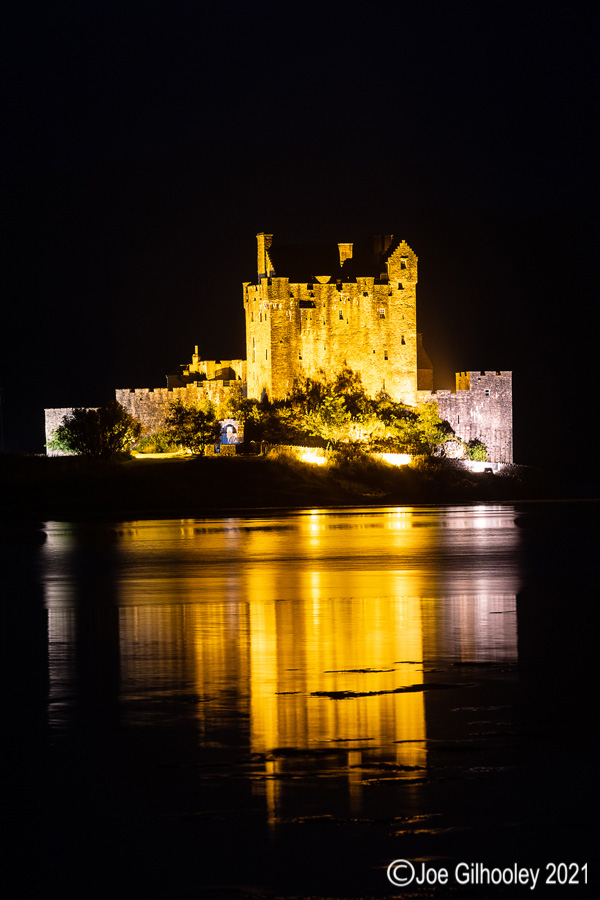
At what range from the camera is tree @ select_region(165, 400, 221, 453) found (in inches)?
2630

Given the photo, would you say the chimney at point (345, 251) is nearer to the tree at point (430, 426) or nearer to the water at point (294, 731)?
the tree at point (430, 426)

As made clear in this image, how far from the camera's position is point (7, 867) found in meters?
9.55

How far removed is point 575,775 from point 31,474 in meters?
44.6

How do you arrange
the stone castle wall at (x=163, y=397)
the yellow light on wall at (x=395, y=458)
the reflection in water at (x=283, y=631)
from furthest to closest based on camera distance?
the stone castle wall at (x=163, y=397), the yellow light on wall at (x=395, y=458), the reflection in water at (x=283, y=631)

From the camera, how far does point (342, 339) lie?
229ft

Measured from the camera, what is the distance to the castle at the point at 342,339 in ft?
229

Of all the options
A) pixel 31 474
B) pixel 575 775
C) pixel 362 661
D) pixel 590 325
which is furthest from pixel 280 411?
pixel 590 325

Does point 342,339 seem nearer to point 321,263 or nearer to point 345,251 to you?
point 321,263

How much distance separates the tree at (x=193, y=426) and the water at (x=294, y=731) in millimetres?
40717

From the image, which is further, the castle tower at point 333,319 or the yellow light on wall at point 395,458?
the castle tower at point 333,319

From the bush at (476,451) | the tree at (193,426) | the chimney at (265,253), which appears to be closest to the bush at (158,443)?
the tree at (193,426)

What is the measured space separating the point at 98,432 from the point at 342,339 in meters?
13.3

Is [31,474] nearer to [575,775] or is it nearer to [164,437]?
[164,437]

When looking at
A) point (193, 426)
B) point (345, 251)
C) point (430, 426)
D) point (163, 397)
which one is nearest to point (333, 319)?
point (345, 251)
